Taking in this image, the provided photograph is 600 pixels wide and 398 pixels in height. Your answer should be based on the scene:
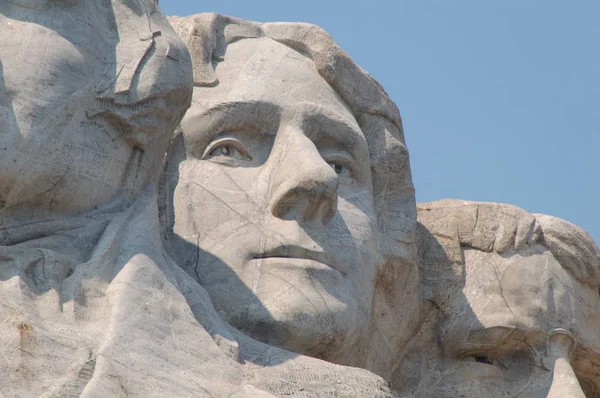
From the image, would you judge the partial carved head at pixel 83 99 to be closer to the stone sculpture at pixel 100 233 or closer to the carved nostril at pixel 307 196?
the stone sculpture at pixel 100 233

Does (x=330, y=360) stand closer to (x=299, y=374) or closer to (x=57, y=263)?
(x=299, y=374)

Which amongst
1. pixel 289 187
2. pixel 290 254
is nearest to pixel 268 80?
pixel 289 187

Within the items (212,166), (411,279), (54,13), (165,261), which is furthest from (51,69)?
(411,279)

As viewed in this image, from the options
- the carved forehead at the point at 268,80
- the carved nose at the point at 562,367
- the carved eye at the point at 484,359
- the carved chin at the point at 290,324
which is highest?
the carved forehead at the point at 268,80

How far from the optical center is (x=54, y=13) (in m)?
9.24

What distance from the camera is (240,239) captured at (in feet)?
33.2

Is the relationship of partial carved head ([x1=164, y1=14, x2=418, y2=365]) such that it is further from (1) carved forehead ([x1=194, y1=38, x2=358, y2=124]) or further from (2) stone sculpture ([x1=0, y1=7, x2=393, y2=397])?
(2) stone sculpture ([x1=0, y1=7, x2=393, y2=397])

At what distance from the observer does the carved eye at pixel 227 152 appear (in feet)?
34.6

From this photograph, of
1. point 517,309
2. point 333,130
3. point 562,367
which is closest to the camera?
point 333,130

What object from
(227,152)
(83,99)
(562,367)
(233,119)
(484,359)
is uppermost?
(83,99)

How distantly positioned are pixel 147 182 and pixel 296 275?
36.4 inches

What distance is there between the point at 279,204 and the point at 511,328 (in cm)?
198

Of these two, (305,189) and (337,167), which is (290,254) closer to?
(305,189)

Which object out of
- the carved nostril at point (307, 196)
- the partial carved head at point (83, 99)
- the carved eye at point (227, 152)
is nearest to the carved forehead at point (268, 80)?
the carved eye at point (227, 152)
